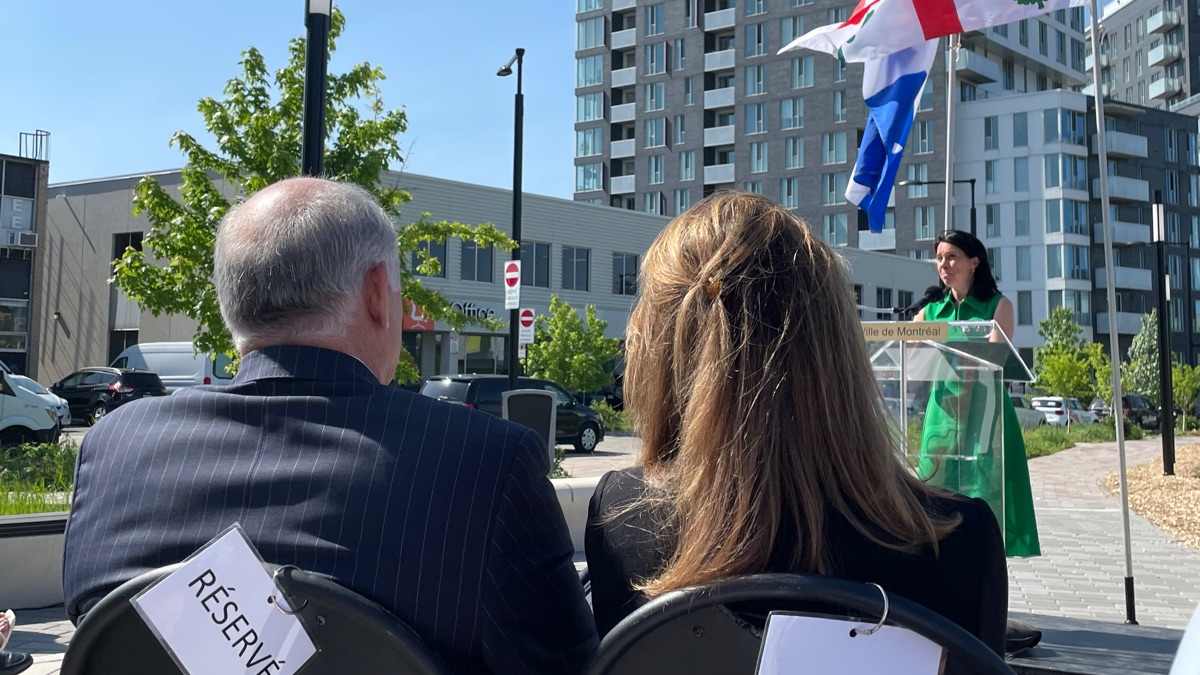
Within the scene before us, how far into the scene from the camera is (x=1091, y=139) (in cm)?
6756

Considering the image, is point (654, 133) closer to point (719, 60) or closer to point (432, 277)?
point (719, 60)

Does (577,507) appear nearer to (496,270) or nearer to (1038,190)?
(496,270)

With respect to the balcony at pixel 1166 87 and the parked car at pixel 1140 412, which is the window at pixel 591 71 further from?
→ the balcony at pixel 1166 87

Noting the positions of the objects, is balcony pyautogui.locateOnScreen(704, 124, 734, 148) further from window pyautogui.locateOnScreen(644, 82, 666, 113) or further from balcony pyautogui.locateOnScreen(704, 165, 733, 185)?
window pyautogui.locateOnScreen(644, 82, 666, 113)

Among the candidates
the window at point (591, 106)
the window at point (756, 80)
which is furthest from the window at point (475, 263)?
the window at point (591, 106)

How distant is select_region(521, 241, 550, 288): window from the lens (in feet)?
148

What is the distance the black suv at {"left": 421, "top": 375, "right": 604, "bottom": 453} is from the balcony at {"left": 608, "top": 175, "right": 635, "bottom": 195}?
53021 mm

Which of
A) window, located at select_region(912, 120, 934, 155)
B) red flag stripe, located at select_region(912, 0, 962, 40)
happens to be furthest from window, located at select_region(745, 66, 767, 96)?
red flag stripe, located at select_region(912, 0, 962, 40)

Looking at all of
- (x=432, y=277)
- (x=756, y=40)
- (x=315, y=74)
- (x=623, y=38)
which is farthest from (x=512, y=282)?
(x=623, y=38)

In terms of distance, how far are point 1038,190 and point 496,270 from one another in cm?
4012

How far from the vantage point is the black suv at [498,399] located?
22.5 meters

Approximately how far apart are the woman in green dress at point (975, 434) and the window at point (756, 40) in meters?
71.8

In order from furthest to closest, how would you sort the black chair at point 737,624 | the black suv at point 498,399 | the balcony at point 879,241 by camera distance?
the balcony at point 879,241, the black suv at point 498,399, the black chair at point 737,624

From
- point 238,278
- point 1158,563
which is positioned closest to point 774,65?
point 1158,563
